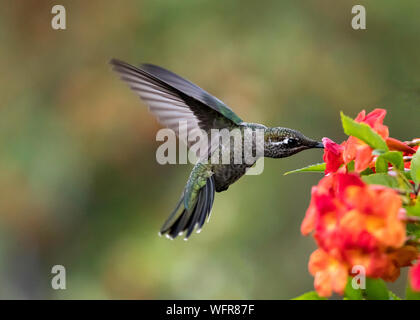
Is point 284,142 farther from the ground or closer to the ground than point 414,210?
farther from the ground

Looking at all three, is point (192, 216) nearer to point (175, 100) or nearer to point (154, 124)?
point (175, 100)

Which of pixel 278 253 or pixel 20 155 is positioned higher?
pixel 20 155

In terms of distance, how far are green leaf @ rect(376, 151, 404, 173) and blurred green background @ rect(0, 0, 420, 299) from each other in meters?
2.80

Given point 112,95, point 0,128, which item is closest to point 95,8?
point 112,95

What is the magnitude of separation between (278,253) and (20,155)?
1964mm

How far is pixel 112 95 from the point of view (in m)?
4.29

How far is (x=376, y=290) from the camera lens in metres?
0.92

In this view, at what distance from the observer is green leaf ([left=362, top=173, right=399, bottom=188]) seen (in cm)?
95

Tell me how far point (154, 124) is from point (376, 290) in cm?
339

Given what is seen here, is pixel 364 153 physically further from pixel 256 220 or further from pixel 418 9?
pixel 418 9

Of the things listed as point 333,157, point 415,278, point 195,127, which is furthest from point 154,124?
point 415,278

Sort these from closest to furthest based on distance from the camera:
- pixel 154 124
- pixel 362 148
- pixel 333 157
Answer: pixel 362 148, pixel 333 157, pixel 154 124

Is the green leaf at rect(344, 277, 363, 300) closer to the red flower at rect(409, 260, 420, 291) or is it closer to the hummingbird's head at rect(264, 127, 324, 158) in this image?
the red flower at rect(409, 260, 420, 291)

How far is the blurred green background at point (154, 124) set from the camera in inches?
152
